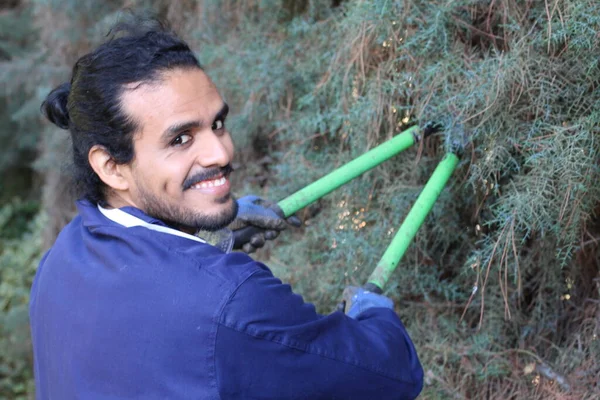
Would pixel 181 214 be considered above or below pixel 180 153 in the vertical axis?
below

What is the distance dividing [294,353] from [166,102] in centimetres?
70

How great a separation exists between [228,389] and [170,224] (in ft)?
1.76

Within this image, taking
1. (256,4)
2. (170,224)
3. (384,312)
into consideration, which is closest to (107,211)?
(170,224)

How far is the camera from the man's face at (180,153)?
5.77ft

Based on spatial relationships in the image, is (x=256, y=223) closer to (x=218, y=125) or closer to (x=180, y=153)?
(x=218, y=125)

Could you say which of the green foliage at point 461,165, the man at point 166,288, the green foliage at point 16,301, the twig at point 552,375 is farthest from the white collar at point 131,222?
the green foliage at point 16,301

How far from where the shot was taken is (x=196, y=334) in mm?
1499

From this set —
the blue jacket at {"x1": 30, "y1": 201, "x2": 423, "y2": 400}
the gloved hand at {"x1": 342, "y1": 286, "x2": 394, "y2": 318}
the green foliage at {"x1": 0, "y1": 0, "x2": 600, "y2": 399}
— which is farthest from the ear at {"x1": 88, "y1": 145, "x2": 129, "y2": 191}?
A: the green foliage at {"x1": 0, "y1": 0, "x2": 600, "y2": 399}

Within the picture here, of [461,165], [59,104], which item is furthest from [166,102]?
[461,165]

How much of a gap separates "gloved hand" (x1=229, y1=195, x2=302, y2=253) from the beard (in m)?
0.43

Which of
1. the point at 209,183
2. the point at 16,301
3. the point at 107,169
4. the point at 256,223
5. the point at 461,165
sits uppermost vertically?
the point at 107,169

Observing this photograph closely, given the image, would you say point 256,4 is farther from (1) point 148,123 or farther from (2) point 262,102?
(1) point 148,123

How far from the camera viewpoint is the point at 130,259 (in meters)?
1.62

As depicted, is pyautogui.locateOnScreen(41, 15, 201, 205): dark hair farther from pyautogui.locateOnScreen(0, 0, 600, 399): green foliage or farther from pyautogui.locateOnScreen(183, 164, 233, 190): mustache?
pyautogui.locateOnScreen(0, 0, 600, 399): green foliage
